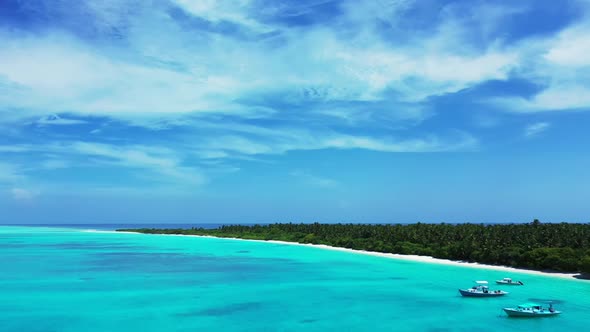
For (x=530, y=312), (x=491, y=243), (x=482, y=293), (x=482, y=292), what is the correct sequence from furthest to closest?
(x=491, y=243) < (x=482, y=292) < (x=482, y=293) < (x=530, y=312)

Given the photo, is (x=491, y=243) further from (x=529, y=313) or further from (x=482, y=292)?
(x=529, y=313)

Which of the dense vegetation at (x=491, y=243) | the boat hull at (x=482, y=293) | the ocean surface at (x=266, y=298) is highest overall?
the dense vegetation at (x=491, y=243)

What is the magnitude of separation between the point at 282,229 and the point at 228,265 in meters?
61.3

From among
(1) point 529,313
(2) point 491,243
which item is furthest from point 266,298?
(2) point 491,243

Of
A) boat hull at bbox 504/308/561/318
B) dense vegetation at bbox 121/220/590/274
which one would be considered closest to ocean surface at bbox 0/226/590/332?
boat hull at bbox 504/308/561/318

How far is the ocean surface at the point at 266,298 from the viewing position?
2758cm

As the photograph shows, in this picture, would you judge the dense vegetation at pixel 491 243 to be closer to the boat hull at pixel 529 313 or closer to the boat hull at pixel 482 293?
the boat hull at pixel 482 293

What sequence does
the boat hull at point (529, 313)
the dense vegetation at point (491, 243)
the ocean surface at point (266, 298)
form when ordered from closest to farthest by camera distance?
1. the ocean surface at point (266, 298)
2. the boat hull at point (529, 313)
3. the dense vegetation at point (491, 243)

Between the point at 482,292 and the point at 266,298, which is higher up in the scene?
the point at 482,292

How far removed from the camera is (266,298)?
35344mm

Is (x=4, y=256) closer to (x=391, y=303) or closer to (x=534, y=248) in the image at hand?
(x=391, y=303)

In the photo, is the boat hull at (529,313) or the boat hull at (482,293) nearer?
the boat hull at (529,313)

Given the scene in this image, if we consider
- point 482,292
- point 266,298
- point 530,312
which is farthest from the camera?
point 266,298

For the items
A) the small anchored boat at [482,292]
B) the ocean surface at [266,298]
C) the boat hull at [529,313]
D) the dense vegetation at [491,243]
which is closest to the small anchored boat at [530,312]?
the boat hull at [529,313]
